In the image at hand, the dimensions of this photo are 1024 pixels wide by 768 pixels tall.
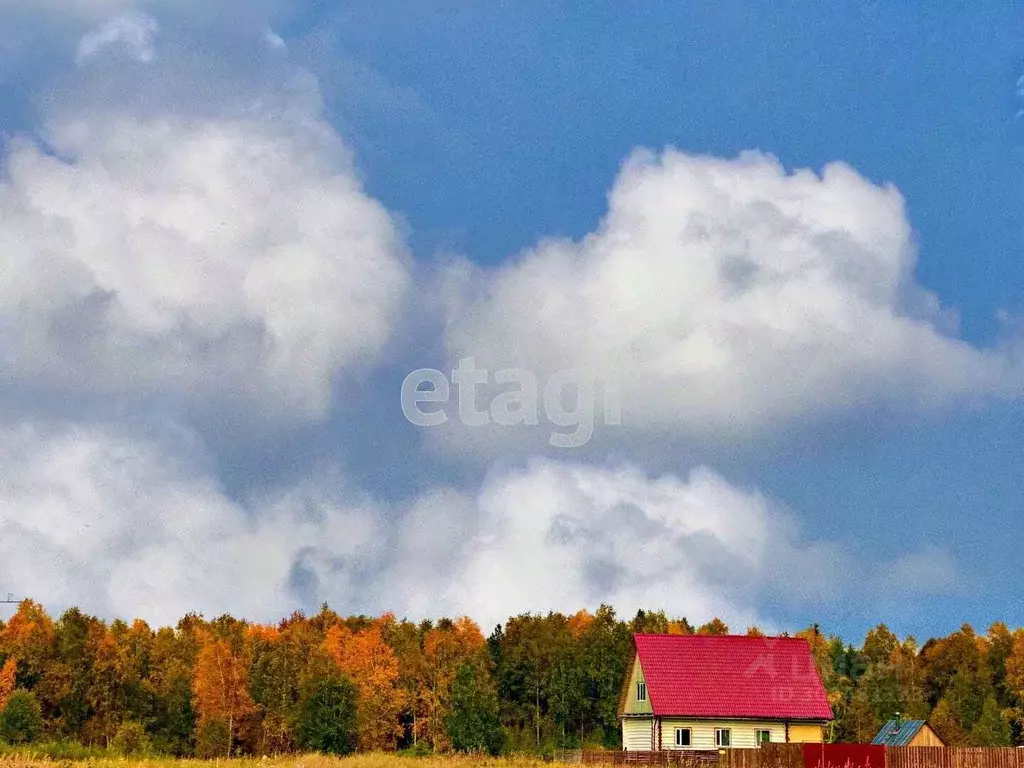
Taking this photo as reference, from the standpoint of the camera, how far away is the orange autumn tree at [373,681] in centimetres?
9200

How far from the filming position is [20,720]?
7469cm

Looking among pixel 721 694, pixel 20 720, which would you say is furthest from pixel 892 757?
pixel 20 720

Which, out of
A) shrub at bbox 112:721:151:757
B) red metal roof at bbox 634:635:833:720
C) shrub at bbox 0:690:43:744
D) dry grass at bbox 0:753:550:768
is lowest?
dry grass at bbox 0:753:550:768

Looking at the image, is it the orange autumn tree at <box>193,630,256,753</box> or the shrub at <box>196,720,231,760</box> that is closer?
the shrub at <box>196,720,231,760</box>

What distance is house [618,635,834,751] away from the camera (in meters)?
66.2

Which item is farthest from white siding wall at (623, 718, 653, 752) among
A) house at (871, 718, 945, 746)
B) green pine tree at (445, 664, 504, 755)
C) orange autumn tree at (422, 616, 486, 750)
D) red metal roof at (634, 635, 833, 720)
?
orange autumn tree at (422, 616, 486, 750)

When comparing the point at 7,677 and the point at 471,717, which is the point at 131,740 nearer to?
the point at 471,717

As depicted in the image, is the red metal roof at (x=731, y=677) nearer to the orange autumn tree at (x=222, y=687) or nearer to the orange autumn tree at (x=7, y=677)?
the orange autumn tree at (x=222, y=687)

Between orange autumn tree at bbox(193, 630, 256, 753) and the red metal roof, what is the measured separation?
1350 inches

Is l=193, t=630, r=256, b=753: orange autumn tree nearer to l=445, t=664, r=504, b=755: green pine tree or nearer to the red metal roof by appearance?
l=445, t=664, r=504, b=755: green pine tree

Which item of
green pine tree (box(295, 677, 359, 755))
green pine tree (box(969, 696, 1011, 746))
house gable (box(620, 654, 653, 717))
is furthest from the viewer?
green pine tree (box(969, 696, 1011, 746))

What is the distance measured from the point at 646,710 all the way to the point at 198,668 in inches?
1503

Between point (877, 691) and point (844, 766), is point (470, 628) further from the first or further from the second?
point (844, 766)

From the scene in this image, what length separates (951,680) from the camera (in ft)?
335
